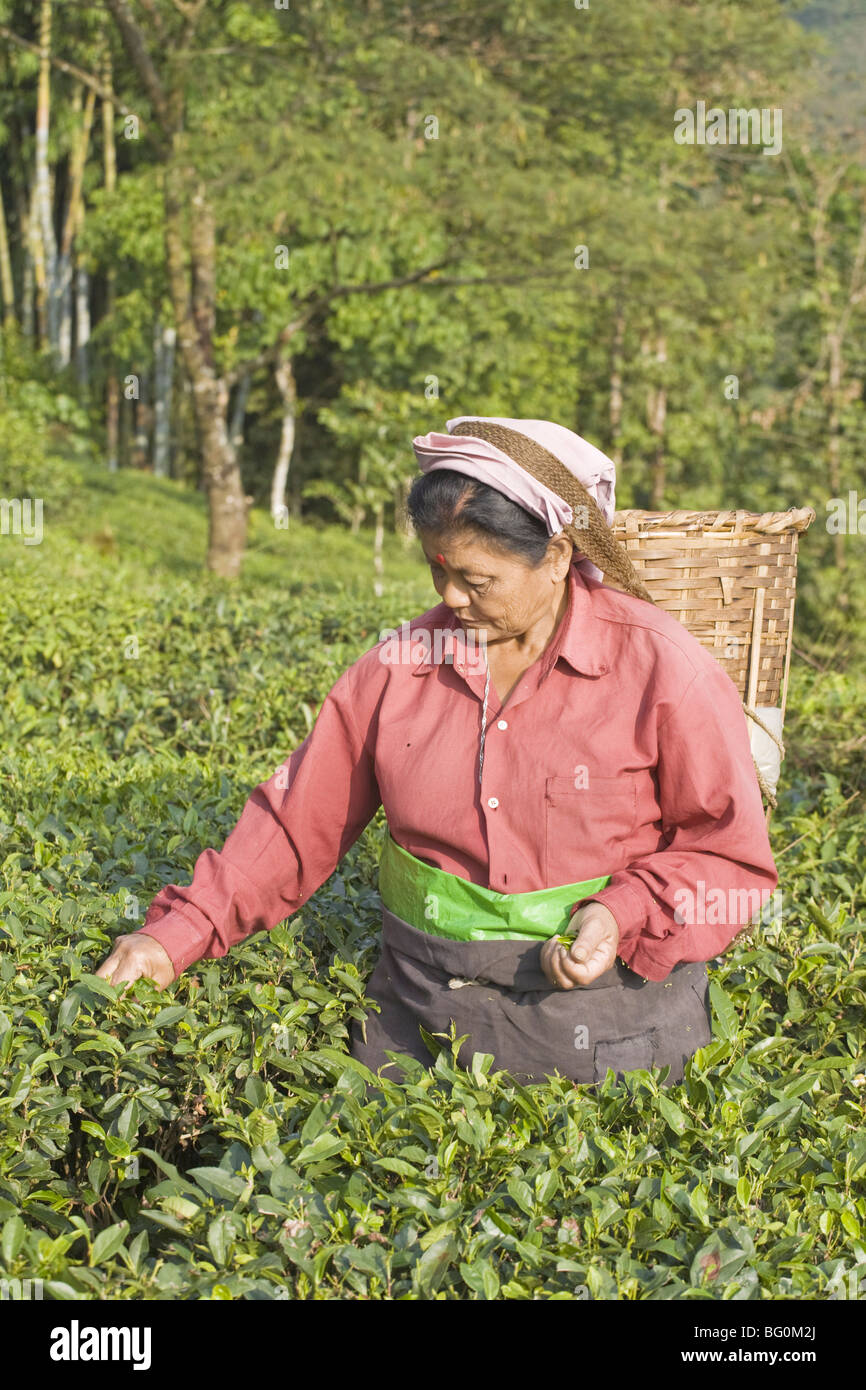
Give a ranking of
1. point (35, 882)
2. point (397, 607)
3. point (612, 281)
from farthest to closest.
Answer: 1. point (612, 281)
2. point (397, 607)
3. point (35, 882)

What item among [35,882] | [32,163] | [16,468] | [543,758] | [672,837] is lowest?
[35,882]

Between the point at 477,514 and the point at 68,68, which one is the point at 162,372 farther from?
the point at 477,514

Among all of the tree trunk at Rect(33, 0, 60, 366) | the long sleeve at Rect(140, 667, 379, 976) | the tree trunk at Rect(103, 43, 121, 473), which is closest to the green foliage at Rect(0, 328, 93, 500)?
the tree trunk at Rect(103, 43, 121, 473)

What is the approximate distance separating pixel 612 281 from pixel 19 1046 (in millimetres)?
11121

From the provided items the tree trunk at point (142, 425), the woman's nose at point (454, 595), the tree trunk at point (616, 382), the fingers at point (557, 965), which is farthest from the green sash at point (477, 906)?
the tree trunk at point (142, 425)

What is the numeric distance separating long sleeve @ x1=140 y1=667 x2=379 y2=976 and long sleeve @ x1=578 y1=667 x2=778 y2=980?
56 cm

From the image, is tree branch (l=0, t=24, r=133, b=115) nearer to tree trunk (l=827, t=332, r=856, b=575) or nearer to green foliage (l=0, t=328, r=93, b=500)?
green foliage (l=0, t=328, r=93, b=500)

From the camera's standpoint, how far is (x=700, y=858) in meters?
2.24

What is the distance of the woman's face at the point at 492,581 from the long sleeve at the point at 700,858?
31 cm

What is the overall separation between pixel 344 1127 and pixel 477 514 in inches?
39.7

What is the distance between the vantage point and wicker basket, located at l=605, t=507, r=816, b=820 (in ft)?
9.61

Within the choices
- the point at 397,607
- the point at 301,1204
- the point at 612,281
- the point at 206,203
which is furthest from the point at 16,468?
the point at 301,1204

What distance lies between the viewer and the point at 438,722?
2.37 metres

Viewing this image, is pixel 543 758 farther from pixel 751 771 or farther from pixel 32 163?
pixel 32 163
